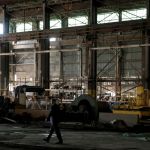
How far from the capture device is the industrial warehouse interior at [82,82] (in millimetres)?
21562

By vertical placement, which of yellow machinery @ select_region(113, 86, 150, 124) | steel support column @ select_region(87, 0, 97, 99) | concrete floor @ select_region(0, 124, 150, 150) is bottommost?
concrete floor @ select_region(0, 124, 150, 150)

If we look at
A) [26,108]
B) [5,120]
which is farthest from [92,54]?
[5,120]

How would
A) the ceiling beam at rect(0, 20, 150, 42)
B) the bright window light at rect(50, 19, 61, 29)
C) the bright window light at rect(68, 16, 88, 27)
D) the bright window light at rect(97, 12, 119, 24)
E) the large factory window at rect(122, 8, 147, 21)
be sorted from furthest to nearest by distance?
the bright window light at rect(50, 19, 61, 29), the bright window light at rect(68, 16, 88, 27), the bright window light at rect(97, 12, 119, 24), the large factory window at rect(122, 8, 147, 21), the ceiling beam at rect(0, 20, 150, 42)

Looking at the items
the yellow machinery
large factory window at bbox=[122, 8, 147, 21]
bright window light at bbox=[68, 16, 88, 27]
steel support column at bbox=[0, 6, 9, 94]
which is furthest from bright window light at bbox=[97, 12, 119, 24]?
the yellow machinery

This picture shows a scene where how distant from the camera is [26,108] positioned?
3159cm

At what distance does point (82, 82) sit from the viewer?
42875mm

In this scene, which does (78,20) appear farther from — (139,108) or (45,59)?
(139,108)

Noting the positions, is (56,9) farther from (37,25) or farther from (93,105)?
(93,105)

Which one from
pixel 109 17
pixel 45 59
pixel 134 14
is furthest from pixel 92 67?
pixel 109 17

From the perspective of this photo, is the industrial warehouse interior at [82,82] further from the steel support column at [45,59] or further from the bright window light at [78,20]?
the bright window light at [78,20]

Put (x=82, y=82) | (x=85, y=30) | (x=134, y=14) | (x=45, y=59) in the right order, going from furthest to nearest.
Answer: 1. (x=82, y=82)
2. (x=134, y=14)
3. (x=45, y=59)
4. (x=85, y=30)

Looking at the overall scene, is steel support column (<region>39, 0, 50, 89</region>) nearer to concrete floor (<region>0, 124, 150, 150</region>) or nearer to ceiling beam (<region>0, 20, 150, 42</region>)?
ceiling beam (<region>0, 20, 150, 42</region>)

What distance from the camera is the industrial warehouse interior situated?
2156 cm

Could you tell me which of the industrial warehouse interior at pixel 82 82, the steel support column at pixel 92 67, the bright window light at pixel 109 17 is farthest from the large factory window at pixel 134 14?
the steel support column at pixel 92 67
